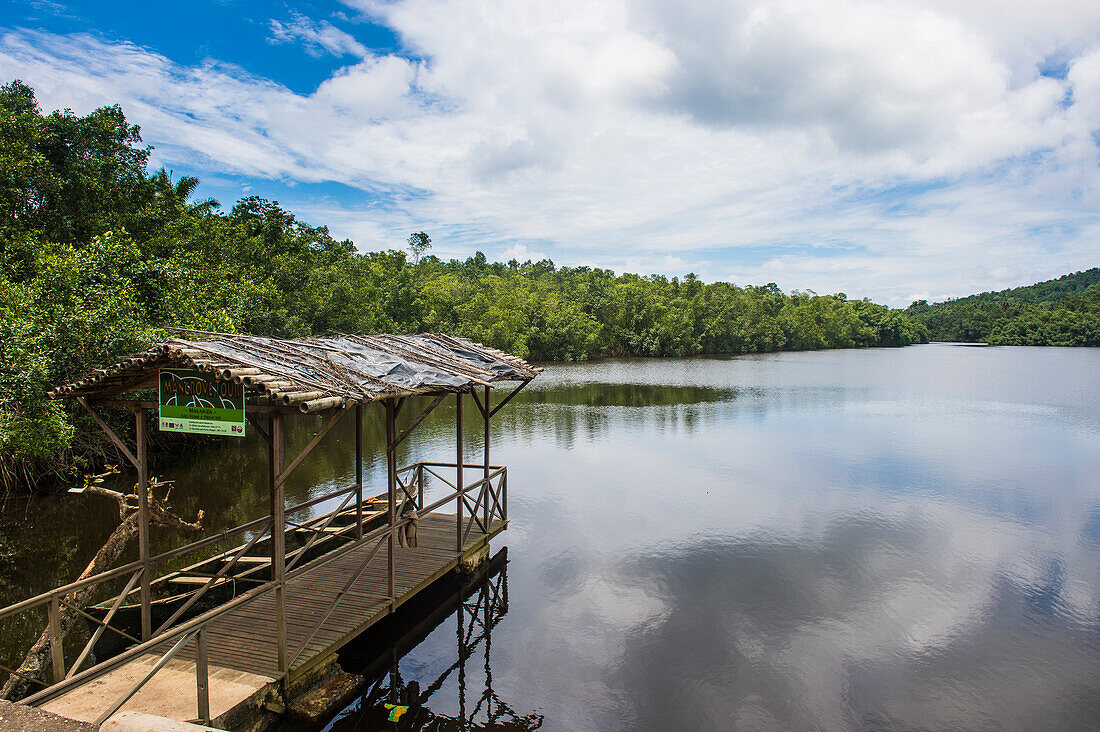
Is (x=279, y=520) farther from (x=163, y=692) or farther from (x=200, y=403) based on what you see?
(x=163, y=692)

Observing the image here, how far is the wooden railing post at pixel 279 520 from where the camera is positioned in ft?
20.1

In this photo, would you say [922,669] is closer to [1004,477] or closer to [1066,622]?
[1066,622]

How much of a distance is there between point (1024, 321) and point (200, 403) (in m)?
123

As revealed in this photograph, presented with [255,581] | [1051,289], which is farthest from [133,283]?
[1051,289]

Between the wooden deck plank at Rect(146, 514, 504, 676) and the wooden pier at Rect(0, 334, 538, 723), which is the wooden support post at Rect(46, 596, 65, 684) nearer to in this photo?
the wooden pier at Rect(0, 334, 538, 723)

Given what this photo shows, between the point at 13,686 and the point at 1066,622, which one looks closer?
the point at 13,686

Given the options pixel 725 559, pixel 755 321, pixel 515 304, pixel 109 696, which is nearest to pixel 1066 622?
pixel 725 559

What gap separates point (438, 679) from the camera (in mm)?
7973

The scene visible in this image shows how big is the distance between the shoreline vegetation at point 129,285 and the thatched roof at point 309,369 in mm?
6371

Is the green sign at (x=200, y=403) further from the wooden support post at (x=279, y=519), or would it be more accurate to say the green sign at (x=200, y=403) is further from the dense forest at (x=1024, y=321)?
the dense forest at (x=1024, y=321)

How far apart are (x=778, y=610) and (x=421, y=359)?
7.06m

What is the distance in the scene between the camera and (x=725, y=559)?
12.1 metres

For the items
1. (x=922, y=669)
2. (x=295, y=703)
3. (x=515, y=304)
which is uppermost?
(x=515, y=304)

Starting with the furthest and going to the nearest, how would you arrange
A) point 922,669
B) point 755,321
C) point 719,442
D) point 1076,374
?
point 755,321 < point 1076,374 < point 719,442 < point 922,669
